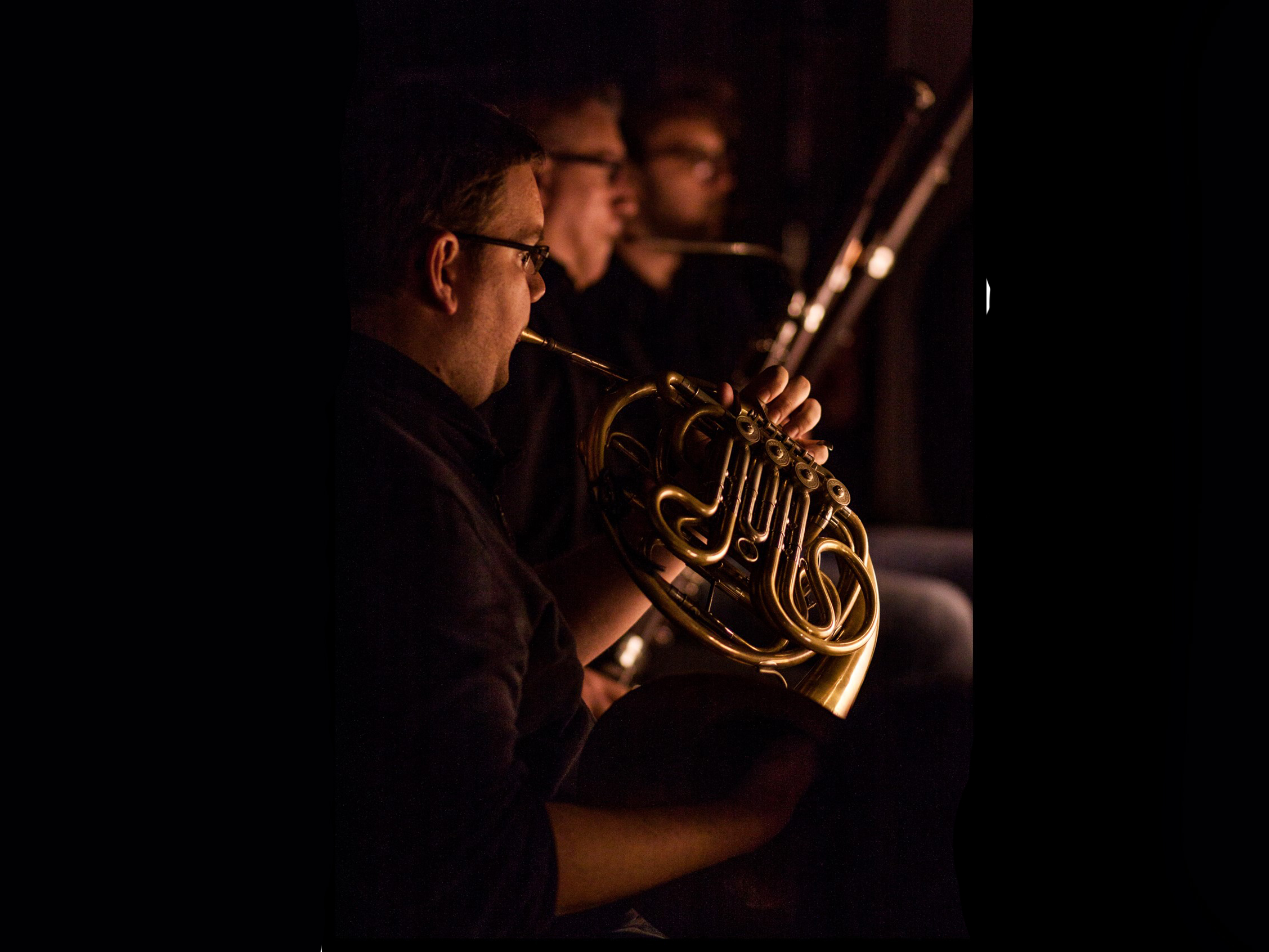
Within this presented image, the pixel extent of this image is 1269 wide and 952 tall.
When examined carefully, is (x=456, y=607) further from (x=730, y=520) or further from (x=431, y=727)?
(x=730, y=520)

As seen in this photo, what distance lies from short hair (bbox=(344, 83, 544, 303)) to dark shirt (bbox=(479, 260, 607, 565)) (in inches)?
3.4

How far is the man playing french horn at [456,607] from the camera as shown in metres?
0.72

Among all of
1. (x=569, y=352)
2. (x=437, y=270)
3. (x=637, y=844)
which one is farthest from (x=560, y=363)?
(x=637, y=844)

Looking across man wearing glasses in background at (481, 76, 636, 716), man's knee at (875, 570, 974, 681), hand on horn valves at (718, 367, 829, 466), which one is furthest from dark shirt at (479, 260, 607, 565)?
man's knee at (875, 570, 974, 681)

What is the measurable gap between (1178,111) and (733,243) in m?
0.39

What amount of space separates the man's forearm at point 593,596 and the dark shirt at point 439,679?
0.01 metres

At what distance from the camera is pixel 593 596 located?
0.74 metres

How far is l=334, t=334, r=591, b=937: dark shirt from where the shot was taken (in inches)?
28.3

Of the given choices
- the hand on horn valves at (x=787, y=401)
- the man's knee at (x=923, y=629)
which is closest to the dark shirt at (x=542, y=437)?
the hand on horn valves at (x=787, y=401)

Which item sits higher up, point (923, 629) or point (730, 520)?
point (730, 520)

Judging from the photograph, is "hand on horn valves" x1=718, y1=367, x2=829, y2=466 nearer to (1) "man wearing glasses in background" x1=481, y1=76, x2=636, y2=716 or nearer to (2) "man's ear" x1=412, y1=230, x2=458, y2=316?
(1) "man wearing glasses in background" x1=481, y1=76, x2=636, y2=716

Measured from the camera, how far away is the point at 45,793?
763 millimetres

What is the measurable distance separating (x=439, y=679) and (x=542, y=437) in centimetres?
20

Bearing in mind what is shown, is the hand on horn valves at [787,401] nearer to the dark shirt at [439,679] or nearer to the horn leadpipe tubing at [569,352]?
the horn leadpipe tubing at [569,352]
